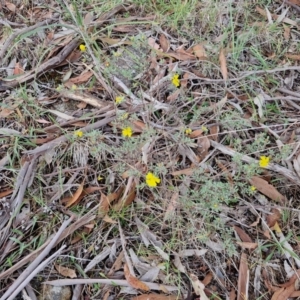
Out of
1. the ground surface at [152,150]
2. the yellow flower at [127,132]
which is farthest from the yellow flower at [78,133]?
the yellow flower at [127,132]

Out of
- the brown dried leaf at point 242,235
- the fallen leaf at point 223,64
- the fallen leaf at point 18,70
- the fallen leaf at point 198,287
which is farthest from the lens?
the fallen leaf at point 18,70

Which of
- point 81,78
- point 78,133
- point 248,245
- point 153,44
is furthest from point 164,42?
point 248,245

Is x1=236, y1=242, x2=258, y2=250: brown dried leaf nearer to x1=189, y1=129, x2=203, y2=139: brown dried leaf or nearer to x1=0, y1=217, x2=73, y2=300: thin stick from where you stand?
x1=189, y1=129, x2=203, y2=139: brown dried leaf

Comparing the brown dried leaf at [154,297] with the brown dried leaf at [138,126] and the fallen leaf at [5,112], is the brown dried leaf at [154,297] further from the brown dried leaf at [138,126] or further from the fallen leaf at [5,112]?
the fallen leaf at [5,112]

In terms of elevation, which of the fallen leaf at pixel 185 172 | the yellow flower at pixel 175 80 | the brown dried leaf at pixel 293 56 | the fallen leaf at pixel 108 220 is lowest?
the fallen leaf at pixel 108 220

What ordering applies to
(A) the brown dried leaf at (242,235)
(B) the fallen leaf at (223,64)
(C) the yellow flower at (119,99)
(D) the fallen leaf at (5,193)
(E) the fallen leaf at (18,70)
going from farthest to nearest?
(E) the fallen leaf at (18,70) → (B) the fallen leaf at (223,64) → (C) the yellow flower at (119,99) → (D) the fallen leaf at (5,193) → (A) the brown dried leaf at (242,235)

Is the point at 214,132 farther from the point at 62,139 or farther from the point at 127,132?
the point at 62,139
